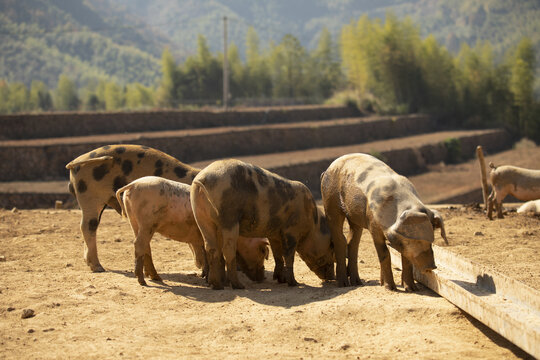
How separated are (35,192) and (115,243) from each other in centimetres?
1414

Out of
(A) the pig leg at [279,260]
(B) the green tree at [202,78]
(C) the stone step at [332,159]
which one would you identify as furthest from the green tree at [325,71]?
(A) the pig leg at [279,260]

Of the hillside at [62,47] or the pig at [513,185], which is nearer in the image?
the pig at [513,185]

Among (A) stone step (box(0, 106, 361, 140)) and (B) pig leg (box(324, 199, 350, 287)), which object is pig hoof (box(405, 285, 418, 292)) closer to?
(B) pig leg (box(324, 199, 350, 287))

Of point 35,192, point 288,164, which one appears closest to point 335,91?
point 288,164

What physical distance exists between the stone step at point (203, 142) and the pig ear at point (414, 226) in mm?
25186

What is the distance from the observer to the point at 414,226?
8016mm

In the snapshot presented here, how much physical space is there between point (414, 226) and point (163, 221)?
3890 millimetres

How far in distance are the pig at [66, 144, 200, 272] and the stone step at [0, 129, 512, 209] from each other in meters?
10.7

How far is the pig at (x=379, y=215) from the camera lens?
26.5ft

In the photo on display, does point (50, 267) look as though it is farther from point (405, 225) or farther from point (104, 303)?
point (405, 225)

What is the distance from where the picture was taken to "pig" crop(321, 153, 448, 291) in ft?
26.5

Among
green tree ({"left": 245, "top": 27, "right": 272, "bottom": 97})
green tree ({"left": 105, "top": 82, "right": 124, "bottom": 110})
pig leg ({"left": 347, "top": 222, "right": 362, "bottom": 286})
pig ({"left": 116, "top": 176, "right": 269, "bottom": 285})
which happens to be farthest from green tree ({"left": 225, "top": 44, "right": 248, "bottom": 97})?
pig leg ({"left": 347, "top": 222, "right": 362, "bottom": 286})

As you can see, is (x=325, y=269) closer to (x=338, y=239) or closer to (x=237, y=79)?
(x=338, y=239)

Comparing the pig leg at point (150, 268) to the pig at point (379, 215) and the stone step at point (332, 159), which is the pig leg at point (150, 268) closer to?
the pig at point (379, 215)
